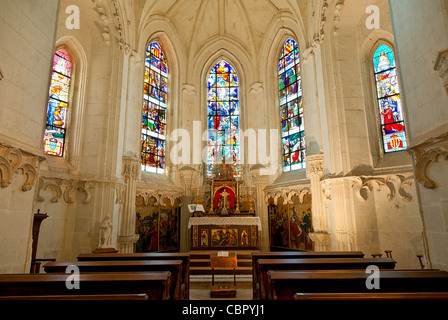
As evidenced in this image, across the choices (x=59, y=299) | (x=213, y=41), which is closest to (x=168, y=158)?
(x=213, y=41)

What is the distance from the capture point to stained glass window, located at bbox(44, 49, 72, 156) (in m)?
8.69

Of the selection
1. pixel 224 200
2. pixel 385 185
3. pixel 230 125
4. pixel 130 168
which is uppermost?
pixel 230 125

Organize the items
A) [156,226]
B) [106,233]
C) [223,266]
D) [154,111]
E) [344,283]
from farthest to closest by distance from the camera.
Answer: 1. [154,111]
2. [156,226]
3. [106,233]
4. [223,266]
5. [344,283]

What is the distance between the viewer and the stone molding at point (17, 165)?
453 cm

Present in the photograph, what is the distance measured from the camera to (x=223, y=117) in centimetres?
1436

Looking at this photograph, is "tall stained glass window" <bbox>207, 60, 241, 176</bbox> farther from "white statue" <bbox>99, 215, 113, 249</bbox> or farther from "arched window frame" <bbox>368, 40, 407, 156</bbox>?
"arched window frame" <bbox>368, 40, 407, 156</bbox>

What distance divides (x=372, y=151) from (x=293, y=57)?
630 centimetres

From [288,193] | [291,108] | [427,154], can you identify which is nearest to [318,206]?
[288,193]

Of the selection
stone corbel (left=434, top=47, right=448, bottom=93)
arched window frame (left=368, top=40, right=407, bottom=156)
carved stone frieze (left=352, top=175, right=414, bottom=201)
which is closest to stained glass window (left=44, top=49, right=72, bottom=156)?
carved stone frieze (left=352, top=175, right=414, bottom=201)

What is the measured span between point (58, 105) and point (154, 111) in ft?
14.2

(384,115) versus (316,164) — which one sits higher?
(384,115)

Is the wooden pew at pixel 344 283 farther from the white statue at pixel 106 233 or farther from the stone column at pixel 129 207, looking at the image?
the stone column at pixel 129 207

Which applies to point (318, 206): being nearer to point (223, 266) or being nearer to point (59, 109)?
point (223, 266)

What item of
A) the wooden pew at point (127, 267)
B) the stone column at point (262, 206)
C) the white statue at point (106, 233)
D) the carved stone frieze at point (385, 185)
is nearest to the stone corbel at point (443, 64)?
the carved stone frieze at point (385, 185)
